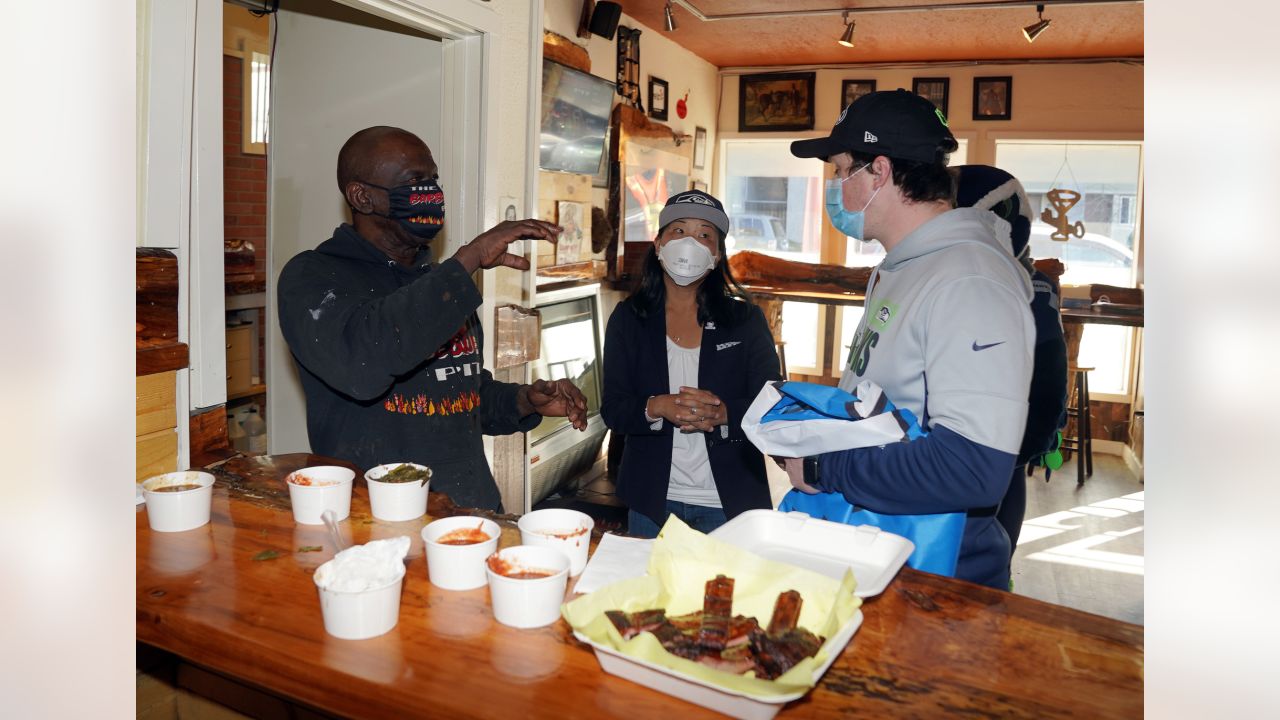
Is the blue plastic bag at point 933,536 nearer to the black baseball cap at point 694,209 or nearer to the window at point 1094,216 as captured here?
the black baseball cap at point 694,209

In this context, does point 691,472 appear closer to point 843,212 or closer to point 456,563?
point 843,212

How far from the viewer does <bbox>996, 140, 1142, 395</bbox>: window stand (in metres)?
7.59

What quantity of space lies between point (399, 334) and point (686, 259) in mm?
1193

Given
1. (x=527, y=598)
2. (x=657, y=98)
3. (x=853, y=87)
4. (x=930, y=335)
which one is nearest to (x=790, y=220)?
(x=853, y=87)

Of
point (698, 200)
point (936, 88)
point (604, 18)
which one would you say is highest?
point (936, 88)

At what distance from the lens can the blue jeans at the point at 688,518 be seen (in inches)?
110

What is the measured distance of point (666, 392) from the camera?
2947 millimetres

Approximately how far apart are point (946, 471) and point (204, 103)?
2019mm

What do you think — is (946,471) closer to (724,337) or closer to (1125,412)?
(724,337)

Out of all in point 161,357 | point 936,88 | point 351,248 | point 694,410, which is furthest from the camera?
point 936,88

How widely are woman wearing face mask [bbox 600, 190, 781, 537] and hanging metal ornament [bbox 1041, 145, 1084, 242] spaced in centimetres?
579

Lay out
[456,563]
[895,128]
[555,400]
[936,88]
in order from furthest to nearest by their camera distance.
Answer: [936,88], [555,400], [895,128], [456,563]
